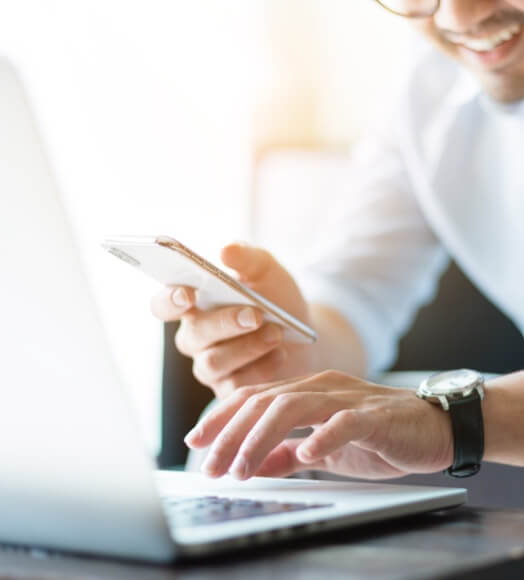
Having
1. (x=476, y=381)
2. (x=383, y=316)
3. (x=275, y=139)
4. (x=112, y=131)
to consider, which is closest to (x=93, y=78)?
(x=112, y=131)

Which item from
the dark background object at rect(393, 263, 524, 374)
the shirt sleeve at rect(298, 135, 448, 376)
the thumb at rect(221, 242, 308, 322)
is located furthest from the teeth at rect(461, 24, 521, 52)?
the dark background object at rect(393, 263, 524, 374)

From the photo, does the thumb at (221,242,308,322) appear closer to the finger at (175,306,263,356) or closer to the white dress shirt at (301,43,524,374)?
the finger at (175,306,263,356)

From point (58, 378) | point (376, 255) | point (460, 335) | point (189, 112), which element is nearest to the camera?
point (58, 378)

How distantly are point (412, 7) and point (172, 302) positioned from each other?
52cm

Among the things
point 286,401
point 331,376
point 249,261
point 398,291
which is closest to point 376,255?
point 398,291

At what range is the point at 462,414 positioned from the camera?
0.71 meters

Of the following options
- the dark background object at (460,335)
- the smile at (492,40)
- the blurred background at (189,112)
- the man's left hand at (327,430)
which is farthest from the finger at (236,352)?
the dark background object at (460,335)

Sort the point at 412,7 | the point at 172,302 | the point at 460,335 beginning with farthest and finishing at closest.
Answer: the point at 460,335, the point at 412,7, the point at 172,302

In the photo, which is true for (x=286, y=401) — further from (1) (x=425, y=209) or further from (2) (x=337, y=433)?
(1) (x=425, y=209)

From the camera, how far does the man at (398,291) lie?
2.06 ft

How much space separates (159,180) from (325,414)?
172cm

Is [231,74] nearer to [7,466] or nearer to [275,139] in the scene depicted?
[275,139]

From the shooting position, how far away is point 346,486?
24.2 inches

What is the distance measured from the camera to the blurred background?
2.01m
